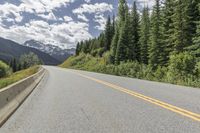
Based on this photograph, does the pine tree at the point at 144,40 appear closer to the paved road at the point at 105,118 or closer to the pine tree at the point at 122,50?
the pine tree at the point at 122,50

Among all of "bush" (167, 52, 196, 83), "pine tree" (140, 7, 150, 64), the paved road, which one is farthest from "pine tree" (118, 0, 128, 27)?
the paved road

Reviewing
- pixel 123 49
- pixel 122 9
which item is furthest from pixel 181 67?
pixel 122 9

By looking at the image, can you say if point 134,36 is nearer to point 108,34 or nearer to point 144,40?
point 144,40

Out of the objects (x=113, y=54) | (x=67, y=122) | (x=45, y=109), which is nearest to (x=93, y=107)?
(x=45, y=109)

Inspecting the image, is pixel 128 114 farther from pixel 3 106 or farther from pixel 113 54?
pixel 113 54

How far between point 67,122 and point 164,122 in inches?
85.9

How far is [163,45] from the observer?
1857 inches

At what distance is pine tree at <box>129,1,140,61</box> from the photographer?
64.4m

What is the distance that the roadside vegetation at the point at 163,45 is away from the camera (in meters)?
25.0

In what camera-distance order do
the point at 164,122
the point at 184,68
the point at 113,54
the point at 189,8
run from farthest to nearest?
the point at 113,54
the point at 189,8
the point at 184,68
the point at 164,122

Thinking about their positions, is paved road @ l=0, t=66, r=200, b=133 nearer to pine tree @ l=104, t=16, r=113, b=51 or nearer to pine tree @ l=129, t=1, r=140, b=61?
pine tree @ l=129, t=1, r=140, b=61

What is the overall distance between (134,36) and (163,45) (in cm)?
2118

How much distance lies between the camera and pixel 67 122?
6922 millimetres

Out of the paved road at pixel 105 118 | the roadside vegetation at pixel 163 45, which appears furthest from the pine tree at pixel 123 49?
the paved road at pixel 105 118
